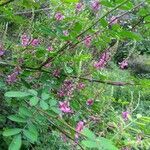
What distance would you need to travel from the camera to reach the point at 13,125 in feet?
6.94

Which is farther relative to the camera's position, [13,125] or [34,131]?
[13,125]

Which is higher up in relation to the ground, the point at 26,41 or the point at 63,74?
the point at 26,41

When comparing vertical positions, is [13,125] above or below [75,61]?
below

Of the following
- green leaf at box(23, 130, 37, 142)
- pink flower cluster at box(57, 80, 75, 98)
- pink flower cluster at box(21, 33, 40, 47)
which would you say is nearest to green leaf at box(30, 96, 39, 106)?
green leaf at box(23, 130, 37, 142)

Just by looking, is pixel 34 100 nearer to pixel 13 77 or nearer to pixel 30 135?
pixel 30 135

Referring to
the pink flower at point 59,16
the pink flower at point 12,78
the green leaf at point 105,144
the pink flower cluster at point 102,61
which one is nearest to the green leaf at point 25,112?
the pink flower at point 12,78

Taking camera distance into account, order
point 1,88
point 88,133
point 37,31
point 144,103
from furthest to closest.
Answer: point 144,103 < point 37,31 < point 1,88 < point 88,133

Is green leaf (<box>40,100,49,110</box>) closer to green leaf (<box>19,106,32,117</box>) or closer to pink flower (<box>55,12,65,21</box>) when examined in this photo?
green leaf (<box>19,106,32,117</box>)

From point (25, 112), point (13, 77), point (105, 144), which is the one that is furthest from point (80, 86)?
point (105, 144)

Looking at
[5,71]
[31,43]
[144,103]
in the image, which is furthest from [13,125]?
[144,103]

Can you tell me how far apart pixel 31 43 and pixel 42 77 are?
22 cm

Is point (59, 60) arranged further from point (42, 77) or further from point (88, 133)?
point (88, 133)

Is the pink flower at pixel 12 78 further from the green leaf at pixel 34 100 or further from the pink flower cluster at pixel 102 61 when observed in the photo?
the pink flower cluster at pixel 102 61

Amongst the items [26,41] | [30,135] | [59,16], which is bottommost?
[30,135]
